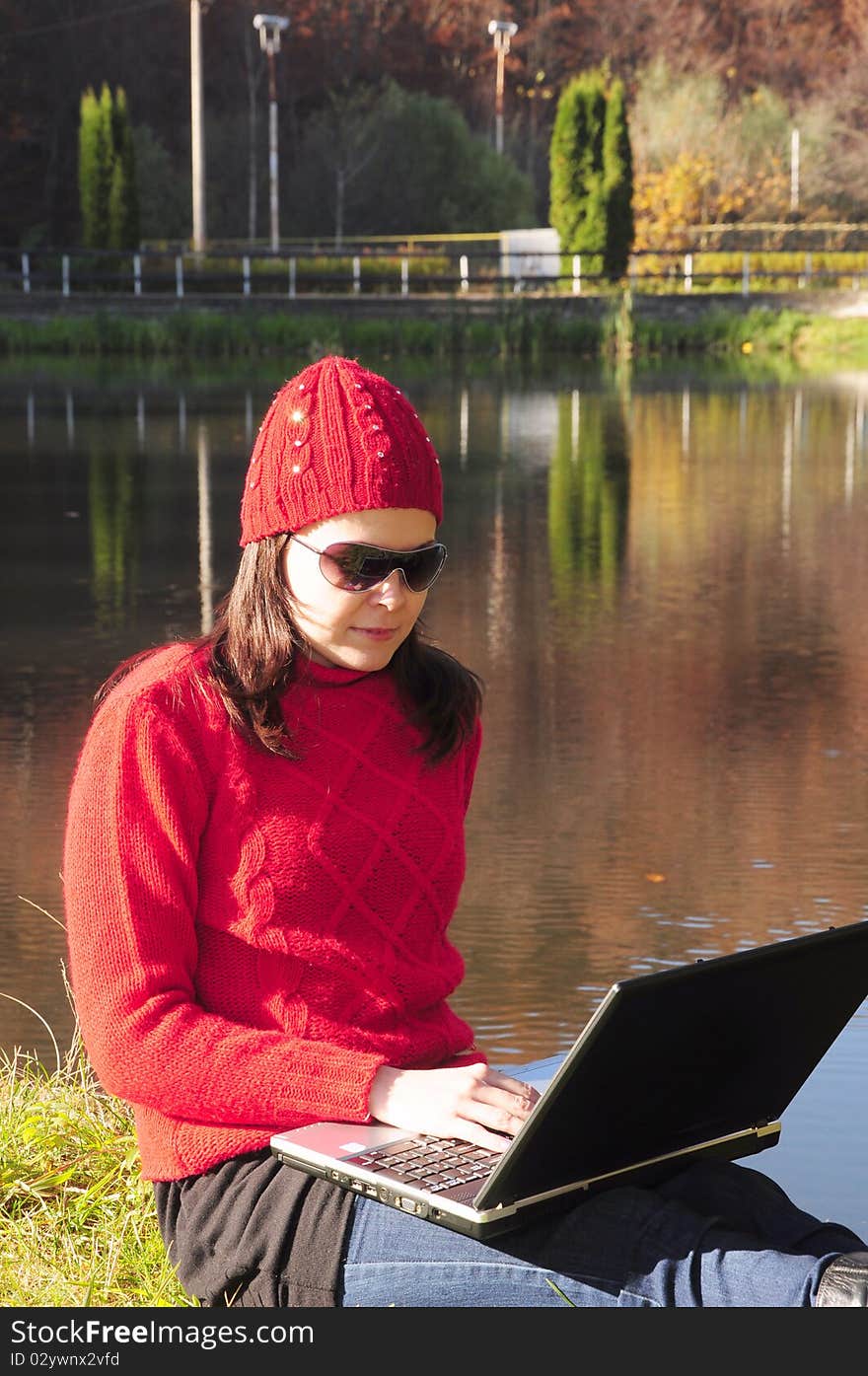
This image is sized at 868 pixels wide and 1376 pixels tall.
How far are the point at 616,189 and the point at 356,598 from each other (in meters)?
32.7

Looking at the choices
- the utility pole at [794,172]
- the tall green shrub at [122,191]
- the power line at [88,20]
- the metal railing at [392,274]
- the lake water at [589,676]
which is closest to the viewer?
the lake water at [589,676]

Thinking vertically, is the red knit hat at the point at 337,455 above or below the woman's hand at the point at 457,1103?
above

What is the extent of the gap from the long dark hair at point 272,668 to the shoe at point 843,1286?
73cm

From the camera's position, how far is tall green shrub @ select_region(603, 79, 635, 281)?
111ft

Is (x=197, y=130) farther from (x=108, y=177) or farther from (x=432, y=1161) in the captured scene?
(x=432, y=1161)

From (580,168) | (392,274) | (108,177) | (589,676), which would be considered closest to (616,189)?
(580,168)

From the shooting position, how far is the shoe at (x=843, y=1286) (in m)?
1.97

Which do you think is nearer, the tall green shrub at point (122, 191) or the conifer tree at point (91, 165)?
the conifer tree at point (91, 165)

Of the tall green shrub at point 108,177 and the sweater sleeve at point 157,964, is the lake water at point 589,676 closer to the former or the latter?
the sweater sleeve at point 157,964

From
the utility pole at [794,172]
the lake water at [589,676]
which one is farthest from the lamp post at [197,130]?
the lake water at [589,676]

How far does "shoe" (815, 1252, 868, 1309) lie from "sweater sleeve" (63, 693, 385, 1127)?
50cm

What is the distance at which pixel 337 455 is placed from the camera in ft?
7.48

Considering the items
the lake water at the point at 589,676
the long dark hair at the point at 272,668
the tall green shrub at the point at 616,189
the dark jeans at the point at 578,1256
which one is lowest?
the lake water at the point at 589,676

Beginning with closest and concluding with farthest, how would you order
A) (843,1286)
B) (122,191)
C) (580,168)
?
(843,1286) → (580,168) → (122,191)
